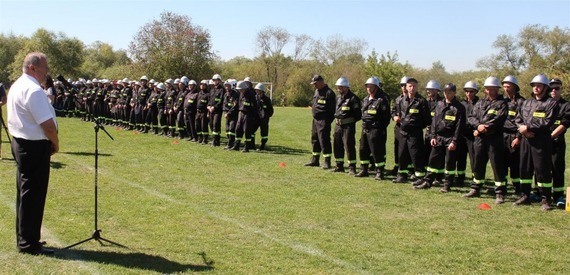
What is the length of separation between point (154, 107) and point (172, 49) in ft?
94.8

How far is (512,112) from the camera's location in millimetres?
9961

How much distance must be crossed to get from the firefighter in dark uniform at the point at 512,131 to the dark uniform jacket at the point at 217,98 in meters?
9.19

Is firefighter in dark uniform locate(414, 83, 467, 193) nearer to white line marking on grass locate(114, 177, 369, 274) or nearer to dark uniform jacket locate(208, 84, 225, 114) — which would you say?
white line marking on grass locate(114, 177, 369, 274)

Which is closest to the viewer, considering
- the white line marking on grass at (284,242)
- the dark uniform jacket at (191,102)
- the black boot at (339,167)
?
the white line marking on grass at (284,242)

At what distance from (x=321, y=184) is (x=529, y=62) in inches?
2312

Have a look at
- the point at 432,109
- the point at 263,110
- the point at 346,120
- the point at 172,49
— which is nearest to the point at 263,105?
the point at 263,110

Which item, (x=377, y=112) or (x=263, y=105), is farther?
(x=263, y=105)

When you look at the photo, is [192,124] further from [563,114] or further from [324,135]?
[563,114]

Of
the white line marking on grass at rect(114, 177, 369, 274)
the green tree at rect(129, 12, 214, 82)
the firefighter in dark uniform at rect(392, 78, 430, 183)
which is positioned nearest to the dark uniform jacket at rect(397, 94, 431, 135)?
the firefighter in dark uniform at rect(392, 78, 430, 183)

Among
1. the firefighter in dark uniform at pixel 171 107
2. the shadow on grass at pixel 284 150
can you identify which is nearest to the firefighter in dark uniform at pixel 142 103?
the firefighter in dark uniform at pixel 171 107

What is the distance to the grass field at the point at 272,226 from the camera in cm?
579

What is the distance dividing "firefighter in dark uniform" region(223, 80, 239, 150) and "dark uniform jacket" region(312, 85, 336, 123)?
403 cm

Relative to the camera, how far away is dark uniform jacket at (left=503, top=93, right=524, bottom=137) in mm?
9868

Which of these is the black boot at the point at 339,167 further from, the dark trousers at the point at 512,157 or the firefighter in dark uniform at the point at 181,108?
the firefighter in dark uniform at the point at 181,108
